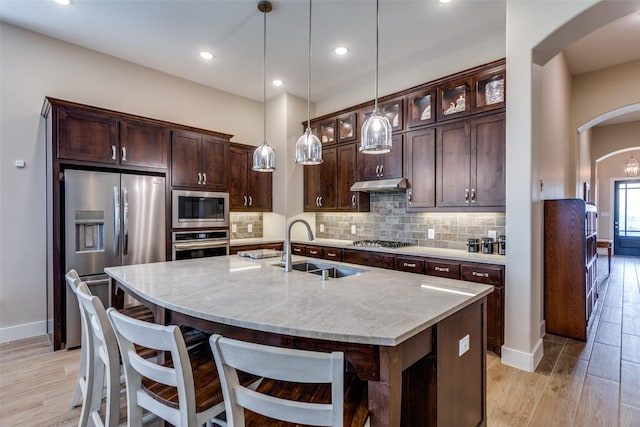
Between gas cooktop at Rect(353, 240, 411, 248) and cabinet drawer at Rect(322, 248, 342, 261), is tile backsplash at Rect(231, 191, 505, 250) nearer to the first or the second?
gas cooktop at Rect(353, 240, 411, 248)

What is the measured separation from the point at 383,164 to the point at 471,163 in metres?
1.15

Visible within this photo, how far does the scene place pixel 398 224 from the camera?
4.49 m

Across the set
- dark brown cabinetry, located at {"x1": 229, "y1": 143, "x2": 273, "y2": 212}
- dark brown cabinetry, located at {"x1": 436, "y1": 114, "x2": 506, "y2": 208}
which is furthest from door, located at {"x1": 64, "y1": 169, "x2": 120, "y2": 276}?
dark brown cabinetry, located at {"x1": 436, "y1": 114, "x2": 506, "y2": 208}

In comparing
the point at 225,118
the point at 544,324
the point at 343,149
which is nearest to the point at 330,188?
Answer: the point at 343,149

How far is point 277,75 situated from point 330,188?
1817 millimetres

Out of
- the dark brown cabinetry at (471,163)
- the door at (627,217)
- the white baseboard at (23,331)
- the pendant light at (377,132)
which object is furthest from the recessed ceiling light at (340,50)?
the door at (627,217)

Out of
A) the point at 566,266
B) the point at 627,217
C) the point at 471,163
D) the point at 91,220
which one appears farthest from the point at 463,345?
the point at 627,217

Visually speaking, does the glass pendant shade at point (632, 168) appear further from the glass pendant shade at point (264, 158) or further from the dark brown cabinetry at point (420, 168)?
the glass pendant shade at point (264, 158)

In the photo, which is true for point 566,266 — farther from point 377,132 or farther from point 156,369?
point 156,369

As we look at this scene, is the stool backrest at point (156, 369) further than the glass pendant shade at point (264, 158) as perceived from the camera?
No

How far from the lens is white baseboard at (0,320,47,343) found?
3.35 m

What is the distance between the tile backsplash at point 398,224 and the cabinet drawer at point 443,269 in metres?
0.71

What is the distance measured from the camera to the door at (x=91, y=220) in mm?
3213

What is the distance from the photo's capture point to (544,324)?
140 inches
